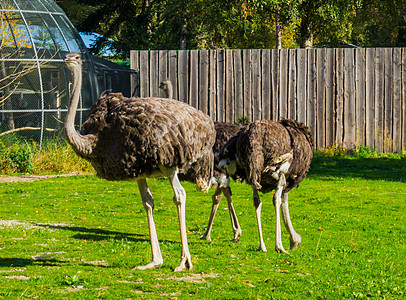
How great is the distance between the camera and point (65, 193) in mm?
13609

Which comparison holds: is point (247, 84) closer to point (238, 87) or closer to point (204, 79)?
point (238, 87)

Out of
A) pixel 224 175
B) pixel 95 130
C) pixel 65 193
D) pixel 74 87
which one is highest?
pixel 74 87

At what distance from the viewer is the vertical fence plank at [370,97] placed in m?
18.4

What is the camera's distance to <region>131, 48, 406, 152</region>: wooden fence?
1839 cm

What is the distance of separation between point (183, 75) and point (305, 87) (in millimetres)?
3502

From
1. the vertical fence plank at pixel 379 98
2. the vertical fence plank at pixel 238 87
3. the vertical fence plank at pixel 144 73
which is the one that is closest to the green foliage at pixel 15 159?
the vertical fence plank at pixel 144 73

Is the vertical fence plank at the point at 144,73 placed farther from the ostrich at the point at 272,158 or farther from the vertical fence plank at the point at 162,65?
the ostrich at the point at 272,158

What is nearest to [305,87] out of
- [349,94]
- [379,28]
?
[349,94]

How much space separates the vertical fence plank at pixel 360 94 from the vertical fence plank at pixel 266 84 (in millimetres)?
2441

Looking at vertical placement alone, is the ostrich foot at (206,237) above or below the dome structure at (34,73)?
below

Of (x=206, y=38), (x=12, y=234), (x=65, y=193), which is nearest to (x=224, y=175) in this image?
(x=12, y=234)

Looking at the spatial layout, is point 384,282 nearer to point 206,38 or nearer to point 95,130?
point 95,130

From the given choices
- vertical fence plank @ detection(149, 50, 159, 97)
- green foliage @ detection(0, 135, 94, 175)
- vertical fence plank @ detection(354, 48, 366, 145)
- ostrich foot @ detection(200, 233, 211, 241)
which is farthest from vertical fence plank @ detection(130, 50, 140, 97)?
ostrich foot @ detection(200, 233, 211, 241)

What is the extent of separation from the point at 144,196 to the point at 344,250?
113 inches
